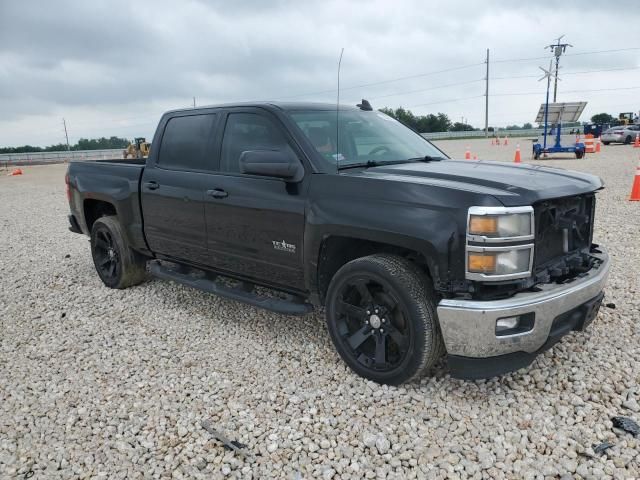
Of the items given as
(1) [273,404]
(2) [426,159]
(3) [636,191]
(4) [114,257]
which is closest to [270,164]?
(2) [426,159]

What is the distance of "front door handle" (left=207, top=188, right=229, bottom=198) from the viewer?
3945 millimetres

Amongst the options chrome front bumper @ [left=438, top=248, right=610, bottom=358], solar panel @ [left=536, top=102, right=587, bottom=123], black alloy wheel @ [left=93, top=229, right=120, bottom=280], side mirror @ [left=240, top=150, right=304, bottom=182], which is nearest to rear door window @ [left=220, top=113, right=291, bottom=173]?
side mirror @ [left=240, top=150, right=304, bottom=182]

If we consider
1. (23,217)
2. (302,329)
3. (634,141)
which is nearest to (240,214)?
(302,329)

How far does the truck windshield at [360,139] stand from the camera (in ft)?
12.0

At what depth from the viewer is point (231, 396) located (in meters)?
3.25

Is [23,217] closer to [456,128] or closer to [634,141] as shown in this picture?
[634,141]

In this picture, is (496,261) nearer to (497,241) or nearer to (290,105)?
(497,241)

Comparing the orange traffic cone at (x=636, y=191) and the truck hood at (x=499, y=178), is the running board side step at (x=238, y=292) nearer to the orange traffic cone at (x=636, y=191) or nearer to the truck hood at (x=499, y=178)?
the truck hood at (x=499, y=178)

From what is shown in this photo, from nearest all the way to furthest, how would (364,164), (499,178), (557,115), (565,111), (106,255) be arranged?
(499,178) → (364,164) → (106,255) → (565,111) → (557,115)

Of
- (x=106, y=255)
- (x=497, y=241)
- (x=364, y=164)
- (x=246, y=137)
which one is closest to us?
(x=497, y=241)

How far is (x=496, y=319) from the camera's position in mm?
2703

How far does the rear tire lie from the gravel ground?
0.62 m

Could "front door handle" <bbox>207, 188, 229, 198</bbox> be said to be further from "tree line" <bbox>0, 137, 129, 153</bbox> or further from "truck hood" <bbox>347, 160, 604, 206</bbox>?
"tree line" <bbox>0, 137, 129, 153</bbox>

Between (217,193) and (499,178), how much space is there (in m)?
2.06
